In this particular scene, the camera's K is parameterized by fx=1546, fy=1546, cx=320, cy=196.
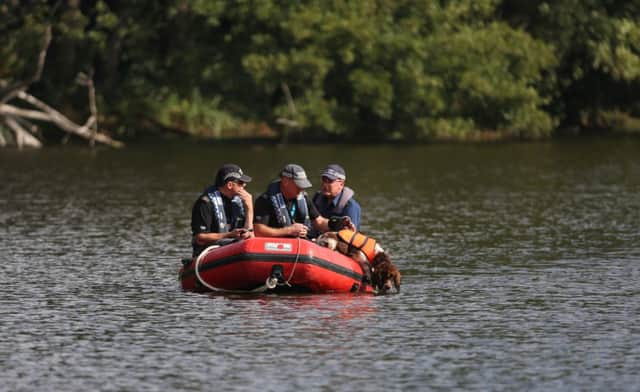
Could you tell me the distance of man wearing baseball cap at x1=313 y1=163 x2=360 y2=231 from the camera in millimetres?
19891

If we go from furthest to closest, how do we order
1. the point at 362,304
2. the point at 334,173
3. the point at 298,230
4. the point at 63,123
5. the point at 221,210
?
the point at 63,123
the point at 221,210
the point at 334,173
the point at 298,230
the point at 362,304

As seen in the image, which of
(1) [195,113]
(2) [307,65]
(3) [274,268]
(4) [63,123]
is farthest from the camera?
(1) [195,113]

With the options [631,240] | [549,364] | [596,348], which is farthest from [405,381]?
[631,240]

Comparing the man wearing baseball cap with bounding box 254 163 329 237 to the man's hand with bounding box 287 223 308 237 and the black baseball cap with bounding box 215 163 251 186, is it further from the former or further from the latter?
the black baseball cap with bounding box 215 163 251 186

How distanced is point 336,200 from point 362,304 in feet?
6.55

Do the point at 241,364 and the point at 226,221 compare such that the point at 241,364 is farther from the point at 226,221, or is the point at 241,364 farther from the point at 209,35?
the point at 209,35

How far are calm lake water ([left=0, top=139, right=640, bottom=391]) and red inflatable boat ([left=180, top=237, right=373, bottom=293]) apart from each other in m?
0.20

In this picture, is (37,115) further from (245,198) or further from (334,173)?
(334,173)

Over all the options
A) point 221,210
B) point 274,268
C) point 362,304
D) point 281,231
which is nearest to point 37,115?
point 221,210

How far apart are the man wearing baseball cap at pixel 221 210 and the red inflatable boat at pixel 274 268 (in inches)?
11.2

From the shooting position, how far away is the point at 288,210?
64.9ft

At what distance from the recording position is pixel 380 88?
5778 centimetres

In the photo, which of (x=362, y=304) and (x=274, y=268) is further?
(x=274, y=268)

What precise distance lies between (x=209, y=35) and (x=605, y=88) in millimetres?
16634
